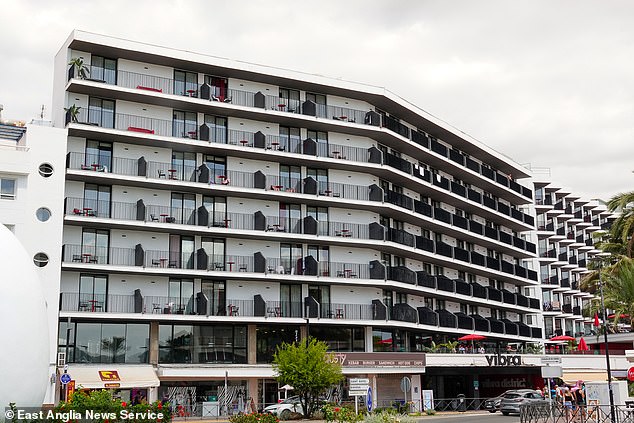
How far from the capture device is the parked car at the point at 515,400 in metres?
49.3

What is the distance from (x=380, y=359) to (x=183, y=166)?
18541 millimetres

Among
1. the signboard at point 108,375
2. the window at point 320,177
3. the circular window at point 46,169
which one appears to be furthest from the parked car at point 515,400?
the circular window at point 46,169

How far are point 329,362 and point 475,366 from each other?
15.3 metres

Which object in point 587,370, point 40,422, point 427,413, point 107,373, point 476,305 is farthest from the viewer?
point 476,305

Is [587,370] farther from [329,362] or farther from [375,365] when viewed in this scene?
[329,362]

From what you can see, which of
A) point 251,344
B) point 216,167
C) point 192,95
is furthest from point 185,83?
point 251,344

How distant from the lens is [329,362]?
4925 centimetres

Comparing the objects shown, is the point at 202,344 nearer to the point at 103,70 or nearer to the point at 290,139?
the point at 290,139

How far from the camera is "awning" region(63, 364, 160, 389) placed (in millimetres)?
46250

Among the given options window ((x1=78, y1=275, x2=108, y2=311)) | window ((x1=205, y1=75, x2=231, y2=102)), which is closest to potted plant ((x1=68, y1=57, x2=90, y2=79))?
window ((x1=205, y1=75, x2=231, y2=102))

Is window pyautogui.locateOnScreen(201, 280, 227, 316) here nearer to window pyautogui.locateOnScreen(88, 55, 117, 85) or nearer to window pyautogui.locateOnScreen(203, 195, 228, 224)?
window pyautogui.locateOnScreen(203, 195, 228, 224)

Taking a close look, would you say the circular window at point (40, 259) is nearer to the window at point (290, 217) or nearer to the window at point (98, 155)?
the window at point (98, 155)

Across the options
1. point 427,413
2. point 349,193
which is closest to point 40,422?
point 427,413

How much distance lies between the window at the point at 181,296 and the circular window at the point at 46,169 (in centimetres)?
1040
